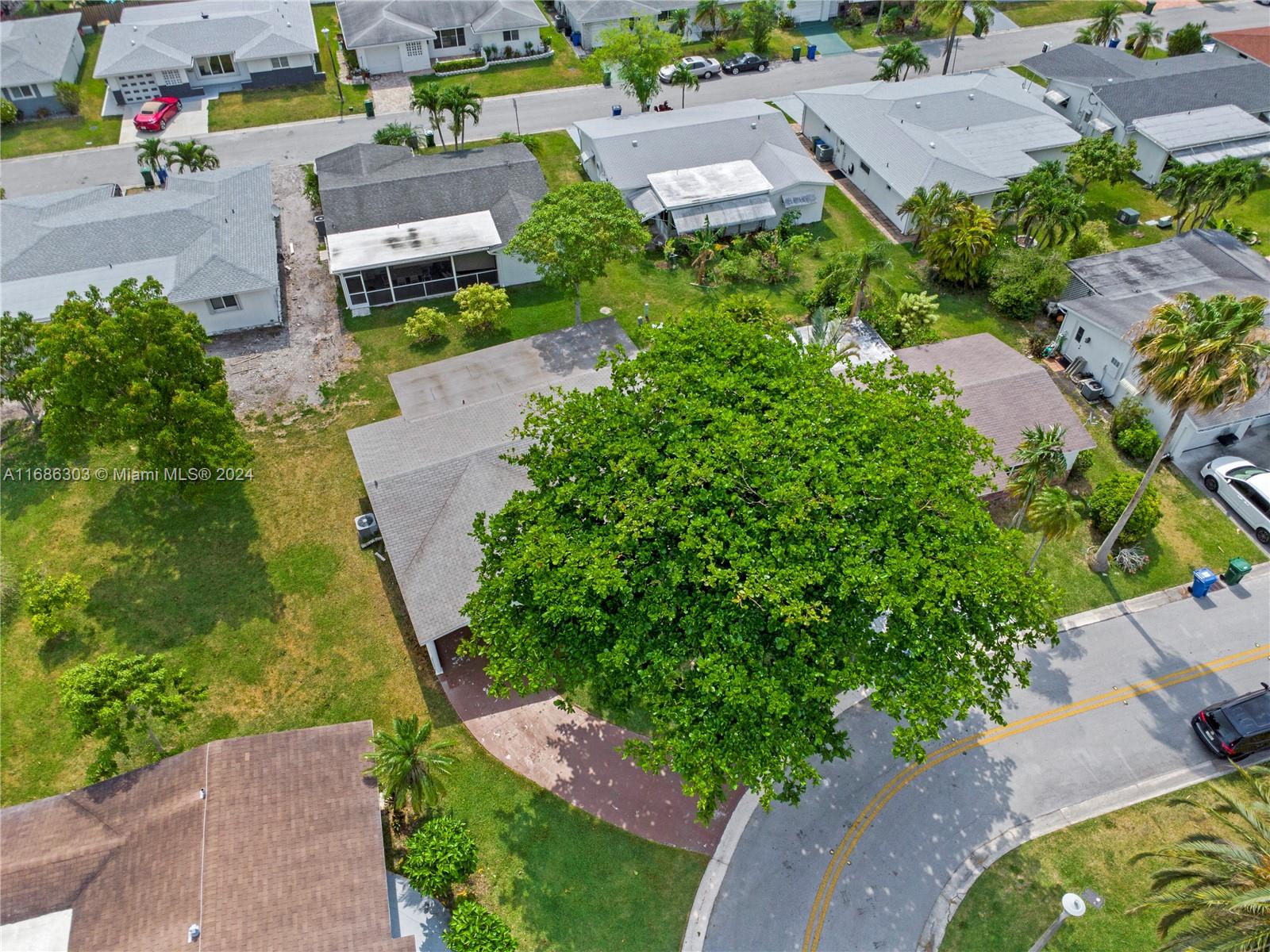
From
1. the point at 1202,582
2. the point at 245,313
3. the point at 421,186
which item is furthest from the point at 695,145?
the point at 1202,582

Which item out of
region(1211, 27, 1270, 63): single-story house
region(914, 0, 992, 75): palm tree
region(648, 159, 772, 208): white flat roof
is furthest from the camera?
region(1211, 27, 1270, 63): single-story house

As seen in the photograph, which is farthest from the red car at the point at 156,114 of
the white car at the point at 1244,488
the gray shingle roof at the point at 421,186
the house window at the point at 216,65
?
the white car at the point at 1244,488

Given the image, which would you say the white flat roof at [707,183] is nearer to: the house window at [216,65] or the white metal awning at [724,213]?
the white metal awning at [724,213]

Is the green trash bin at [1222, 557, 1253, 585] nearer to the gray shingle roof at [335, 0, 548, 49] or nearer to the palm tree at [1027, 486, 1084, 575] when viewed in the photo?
the palm tree at [1027, 486, 1084, 575]

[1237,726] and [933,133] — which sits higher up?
[933,133]

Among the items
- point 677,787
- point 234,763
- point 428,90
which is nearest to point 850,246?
point 428,90

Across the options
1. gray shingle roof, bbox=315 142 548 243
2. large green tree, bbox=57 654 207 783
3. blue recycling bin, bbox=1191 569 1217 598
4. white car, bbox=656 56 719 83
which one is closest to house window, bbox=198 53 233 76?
gray shingle roof, bbox=315 142 548 243

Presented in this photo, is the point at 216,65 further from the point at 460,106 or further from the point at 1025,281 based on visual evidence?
the point at 1025,281
